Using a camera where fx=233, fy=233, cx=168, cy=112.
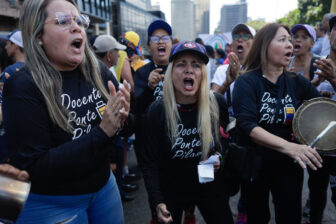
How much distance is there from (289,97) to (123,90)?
154 centimetres

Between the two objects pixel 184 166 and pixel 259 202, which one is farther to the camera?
pixel 259 202

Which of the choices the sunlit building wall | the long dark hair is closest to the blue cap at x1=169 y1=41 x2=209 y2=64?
the long dark hair

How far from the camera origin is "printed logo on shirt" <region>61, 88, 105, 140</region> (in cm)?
139

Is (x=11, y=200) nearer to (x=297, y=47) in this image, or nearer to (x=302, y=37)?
(x=297, y=47)

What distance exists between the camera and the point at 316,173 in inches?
103

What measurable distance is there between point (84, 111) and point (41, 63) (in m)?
0.36

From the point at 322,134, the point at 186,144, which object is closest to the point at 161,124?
the point at 186,144

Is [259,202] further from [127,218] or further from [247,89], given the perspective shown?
[127,218]

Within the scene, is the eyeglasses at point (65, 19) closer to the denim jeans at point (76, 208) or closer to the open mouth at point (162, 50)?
the denim jeans at point (76, 208)

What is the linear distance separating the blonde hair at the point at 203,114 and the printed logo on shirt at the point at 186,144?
0.03m

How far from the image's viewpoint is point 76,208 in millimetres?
→ 1452

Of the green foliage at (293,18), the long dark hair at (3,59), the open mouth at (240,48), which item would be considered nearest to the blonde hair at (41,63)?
the long dark hair at (3,59)

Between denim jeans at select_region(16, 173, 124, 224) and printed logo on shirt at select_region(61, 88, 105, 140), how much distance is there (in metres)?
0.39

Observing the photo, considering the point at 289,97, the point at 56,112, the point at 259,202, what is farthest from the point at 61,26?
the point at 259,202
